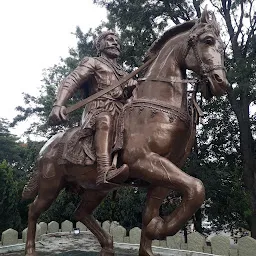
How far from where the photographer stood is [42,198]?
186 inches

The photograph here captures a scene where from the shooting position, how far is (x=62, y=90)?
4195mm

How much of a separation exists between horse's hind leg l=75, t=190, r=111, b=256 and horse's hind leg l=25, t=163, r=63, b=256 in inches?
20.0

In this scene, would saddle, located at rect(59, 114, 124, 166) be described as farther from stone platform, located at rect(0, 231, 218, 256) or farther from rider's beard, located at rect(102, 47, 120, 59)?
stone platform, located at rect(0, 231, 218, 256)

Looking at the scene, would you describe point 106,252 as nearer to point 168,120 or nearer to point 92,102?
point 92,102

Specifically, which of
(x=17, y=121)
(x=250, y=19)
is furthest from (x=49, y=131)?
(x=250, y=19)

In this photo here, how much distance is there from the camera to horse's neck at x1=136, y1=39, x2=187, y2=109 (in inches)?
150

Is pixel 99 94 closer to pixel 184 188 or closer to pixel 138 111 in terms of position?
pixel 138 111

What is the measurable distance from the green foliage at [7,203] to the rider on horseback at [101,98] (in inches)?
358

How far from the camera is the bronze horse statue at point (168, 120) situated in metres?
3.34

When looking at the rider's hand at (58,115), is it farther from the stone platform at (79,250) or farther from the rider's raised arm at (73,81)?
the stone platform at (79,250)

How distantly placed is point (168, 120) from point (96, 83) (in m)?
1.32

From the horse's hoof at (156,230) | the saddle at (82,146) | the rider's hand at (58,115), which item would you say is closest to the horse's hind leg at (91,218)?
the saddle at (82,146)

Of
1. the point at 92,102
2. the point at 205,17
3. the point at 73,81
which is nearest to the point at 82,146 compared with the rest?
the point at 92,102

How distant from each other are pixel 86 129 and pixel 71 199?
39.2 feet
